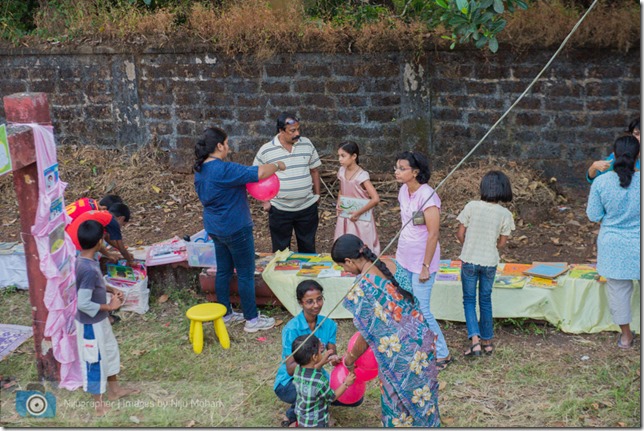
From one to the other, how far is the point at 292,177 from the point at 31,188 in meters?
2.49

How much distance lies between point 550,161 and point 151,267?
498cm

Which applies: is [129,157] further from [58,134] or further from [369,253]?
[369,253]

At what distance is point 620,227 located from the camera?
20.0ft

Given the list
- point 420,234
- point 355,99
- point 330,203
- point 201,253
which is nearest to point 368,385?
point 420,234

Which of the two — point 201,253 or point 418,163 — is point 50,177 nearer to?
point 201,253

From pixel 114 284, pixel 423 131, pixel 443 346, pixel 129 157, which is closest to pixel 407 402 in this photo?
pixel 443 346

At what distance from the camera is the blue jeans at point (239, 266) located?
6.64m

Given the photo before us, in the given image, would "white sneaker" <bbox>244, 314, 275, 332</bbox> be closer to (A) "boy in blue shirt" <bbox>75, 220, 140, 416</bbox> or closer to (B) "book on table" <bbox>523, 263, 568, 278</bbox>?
(A) "boy in blue shirt" <bbox>75, 220, 140, 416</bbox>

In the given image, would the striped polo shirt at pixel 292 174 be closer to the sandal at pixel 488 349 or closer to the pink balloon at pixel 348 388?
the sandal at pixel 488 349

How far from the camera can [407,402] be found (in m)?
4.62

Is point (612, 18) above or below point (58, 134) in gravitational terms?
above

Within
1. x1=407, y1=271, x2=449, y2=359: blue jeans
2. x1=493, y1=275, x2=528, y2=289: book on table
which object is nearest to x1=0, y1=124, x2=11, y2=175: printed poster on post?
x1=407, y1=271, x2=449, y2=359: blue jeans

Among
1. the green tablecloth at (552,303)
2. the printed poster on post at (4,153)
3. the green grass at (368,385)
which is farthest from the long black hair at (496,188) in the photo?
the printed poster on post at (4,153)

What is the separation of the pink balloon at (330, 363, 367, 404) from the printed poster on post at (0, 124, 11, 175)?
8.36 feet
